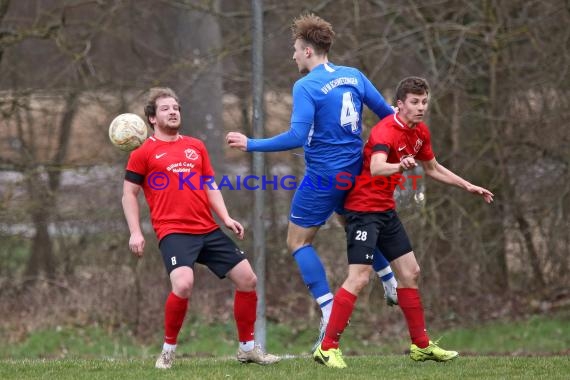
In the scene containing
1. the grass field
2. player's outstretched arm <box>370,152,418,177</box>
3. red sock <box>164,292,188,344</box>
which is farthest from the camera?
red sock <box>164,292,188,344</box>

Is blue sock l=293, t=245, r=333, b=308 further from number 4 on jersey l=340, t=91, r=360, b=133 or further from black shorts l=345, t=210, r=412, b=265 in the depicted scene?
number 4 on jersey l=340, t=91, r=360, b=133

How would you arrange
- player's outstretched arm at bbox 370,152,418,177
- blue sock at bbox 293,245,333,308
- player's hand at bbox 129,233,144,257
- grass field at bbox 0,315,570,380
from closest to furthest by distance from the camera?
1. player's outstretched arm at bbox 370,152,418,177
2. grass field at bbox 0,315,570,380
3. player's hand at bbox 129,233,144,257
4. blue sock at bbox 293,245,333,308

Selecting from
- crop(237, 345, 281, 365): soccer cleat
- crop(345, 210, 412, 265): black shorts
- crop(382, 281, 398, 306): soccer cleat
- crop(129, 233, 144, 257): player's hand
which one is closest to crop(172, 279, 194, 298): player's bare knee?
crop(129, 233, 144, 257): player's hand

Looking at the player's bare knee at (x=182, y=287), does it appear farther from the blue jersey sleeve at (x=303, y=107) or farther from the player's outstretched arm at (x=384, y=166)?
the player's outstretched arm at (x=384, y=166)

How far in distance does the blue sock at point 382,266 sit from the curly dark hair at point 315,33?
4.57ft

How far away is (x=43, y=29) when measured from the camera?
1010 centimetres

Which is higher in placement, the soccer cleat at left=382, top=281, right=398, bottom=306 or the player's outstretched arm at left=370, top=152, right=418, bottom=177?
the player's outstretched arm at left=370, top=152, right=418, bottom=177

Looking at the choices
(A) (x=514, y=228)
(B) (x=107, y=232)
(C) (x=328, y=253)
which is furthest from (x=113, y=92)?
(A) (x=514, y=228)

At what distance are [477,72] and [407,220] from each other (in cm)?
179

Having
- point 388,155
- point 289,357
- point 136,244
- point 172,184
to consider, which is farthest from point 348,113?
point 289,357

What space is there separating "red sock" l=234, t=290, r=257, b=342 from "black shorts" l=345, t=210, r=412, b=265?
2.30 feet

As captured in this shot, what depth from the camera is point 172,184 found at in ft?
18.9

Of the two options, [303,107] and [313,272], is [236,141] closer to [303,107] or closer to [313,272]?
[303,107]

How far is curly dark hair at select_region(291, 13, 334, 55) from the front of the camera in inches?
231
